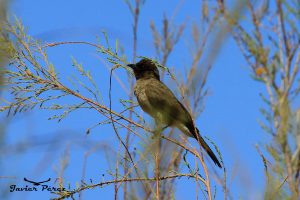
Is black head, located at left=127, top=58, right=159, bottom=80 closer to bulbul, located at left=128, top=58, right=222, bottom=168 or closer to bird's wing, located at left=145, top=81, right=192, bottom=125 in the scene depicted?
bulbul, located at left=128, top=58, right=222, bottom=168

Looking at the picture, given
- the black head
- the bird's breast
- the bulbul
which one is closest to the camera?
the bulbul

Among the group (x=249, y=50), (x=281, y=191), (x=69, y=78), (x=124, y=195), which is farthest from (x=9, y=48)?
(x=281, y=191)

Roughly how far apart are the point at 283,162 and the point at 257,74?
1.23ft

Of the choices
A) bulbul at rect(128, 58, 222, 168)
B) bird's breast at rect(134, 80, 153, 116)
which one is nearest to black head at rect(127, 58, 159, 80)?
bulbul at rect(128, 58, 222, 168)

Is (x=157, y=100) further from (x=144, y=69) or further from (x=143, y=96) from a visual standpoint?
(x=144, y=69)

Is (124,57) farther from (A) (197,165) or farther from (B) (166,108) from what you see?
(B) (166,108)

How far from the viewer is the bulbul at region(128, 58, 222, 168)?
18.9 ft

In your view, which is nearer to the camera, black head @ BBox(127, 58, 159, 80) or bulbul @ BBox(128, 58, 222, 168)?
bulbul @ BBox(128, 58, 222, 168)

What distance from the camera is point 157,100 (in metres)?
6.15

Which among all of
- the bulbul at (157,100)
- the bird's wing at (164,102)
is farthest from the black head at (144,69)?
the bird's wing at (164,102)

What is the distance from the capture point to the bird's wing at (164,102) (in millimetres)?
5852

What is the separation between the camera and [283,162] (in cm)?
198

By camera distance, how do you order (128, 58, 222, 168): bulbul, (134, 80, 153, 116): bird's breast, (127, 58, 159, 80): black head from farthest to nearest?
(127, 58, 159, 80): black head < (134, 80, 153, 116): bird's breast < (128, 58, 222, 168): bulbul

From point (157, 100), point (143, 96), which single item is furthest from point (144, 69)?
point (157, 100)
